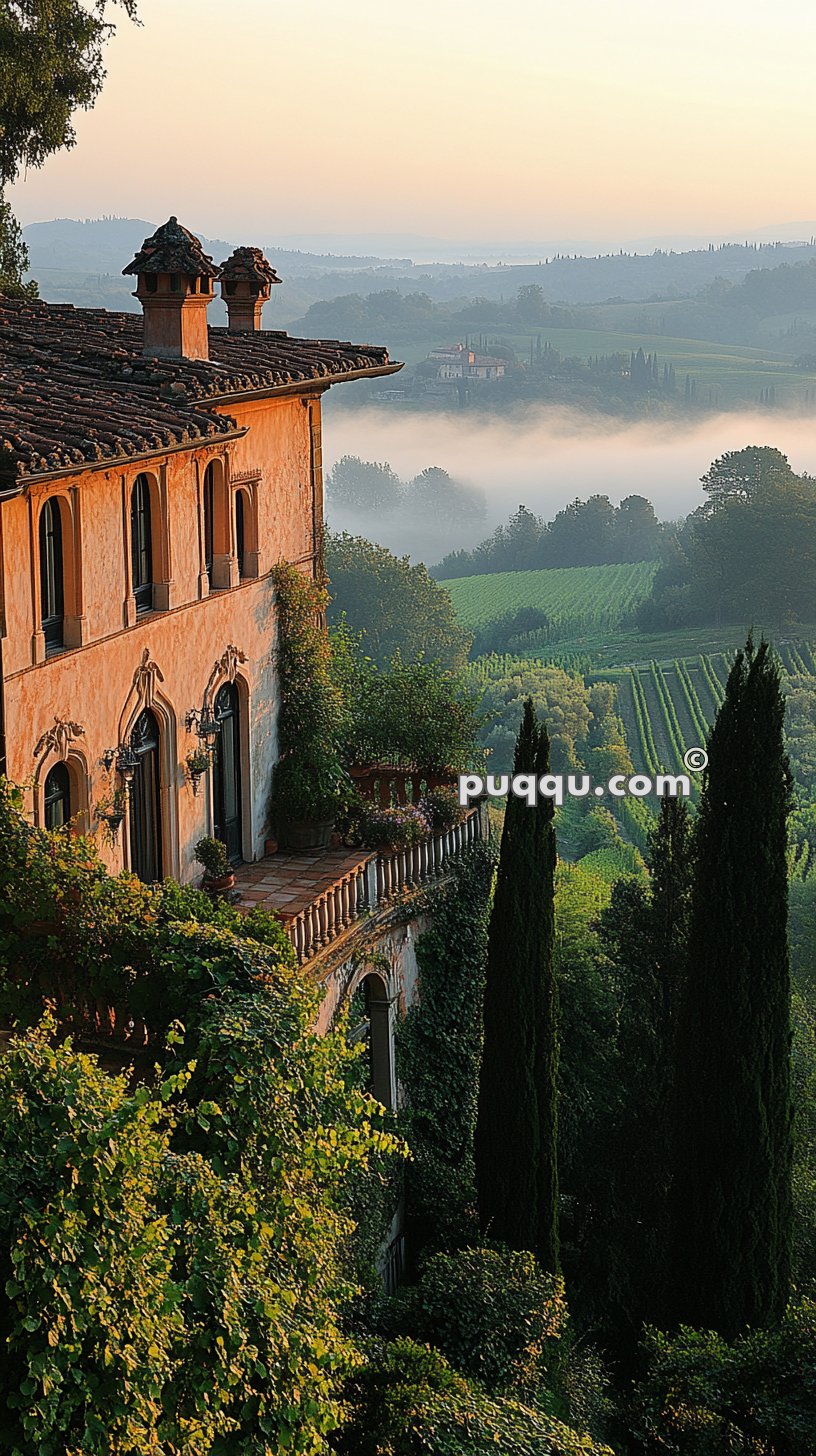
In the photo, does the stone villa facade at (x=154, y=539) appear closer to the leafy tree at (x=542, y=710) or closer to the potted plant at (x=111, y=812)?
the potted plant at (x=111, y=812)

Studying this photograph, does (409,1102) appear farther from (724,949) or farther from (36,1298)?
(36,1298)

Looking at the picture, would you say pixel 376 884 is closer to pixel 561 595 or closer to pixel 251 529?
pixel 251 529

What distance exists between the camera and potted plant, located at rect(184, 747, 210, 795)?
16812 mm

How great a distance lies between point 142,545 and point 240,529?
116 inches

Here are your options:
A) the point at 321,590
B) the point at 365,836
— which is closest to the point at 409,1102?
the point at 365,836

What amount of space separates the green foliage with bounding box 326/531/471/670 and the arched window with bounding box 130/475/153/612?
234 ft

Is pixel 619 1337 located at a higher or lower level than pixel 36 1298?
lower

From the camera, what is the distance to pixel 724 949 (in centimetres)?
1745

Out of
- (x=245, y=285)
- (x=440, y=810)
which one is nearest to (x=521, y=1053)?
(x=440, y=810)

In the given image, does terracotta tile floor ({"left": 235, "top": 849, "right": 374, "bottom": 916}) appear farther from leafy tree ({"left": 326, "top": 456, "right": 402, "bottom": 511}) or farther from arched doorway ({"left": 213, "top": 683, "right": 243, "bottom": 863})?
leafy tree ({"left": 326, "top": 456, "right": 402, "bottom": 511})

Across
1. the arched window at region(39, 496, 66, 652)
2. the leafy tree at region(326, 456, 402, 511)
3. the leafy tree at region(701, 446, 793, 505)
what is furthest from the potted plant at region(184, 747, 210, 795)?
the leafy tree at region(326, 456, 402, 511)

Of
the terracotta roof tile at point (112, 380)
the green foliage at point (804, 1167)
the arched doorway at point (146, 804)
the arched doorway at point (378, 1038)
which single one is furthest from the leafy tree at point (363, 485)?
the arched doorway at point (146, 804)

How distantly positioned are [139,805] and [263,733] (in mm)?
3215

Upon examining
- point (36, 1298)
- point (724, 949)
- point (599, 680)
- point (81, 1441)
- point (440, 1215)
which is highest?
point (36, 1298)
